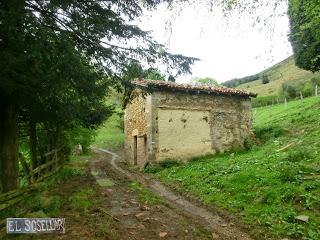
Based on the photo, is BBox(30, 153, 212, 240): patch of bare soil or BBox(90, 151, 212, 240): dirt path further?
BBox(90, 151, 212, 240): dirt path

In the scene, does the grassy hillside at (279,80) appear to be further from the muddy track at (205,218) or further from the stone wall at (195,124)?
the muddy track at (205,218)

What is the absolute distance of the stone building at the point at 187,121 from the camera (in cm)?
1708

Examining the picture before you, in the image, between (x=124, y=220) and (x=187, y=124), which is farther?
(x=187, y=124)

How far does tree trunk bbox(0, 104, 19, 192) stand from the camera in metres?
8.95

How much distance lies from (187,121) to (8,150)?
33.2ft

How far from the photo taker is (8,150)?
29.4ft

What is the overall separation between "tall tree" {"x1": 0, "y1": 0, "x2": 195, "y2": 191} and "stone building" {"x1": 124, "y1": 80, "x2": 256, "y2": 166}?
23.6 feet

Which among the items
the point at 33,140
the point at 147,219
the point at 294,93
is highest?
the point at 294,93

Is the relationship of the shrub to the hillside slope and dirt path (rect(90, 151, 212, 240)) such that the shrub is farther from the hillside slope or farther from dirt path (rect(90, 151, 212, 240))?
the hillside slope

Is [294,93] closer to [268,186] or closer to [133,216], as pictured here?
[268,186]

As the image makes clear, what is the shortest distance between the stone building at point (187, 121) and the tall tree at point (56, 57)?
719cm

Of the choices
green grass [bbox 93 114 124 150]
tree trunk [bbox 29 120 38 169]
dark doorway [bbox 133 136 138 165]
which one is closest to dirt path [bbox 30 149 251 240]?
tree trunk [bbox 29 120 38 169]

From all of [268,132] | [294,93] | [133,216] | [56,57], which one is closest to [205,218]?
[133,216]

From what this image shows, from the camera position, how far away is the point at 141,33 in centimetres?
846
